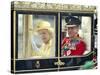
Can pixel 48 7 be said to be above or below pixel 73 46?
above

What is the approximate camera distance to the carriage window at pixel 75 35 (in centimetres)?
117

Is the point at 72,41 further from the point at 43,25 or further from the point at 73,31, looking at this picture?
the point at 43,25

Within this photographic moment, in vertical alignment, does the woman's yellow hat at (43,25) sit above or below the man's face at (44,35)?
above

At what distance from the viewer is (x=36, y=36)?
1.13 metres

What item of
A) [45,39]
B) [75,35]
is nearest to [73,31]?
[75,35]

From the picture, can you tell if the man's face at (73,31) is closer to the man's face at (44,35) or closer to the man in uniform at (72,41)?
the man in uniform at (72,41)

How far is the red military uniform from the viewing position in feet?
3.86

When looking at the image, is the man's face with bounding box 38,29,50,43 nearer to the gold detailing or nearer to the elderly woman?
the elderly woman

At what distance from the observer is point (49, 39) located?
1153mm

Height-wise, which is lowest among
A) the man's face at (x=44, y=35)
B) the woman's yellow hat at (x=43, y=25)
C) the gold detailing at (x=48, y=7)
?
the man's face at (x=44, y=35)

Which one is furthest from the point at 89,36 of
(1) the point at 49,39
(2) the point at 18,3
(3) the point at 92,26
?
(2) the point at 18,3

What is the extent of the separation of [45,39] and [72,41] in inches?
5.7

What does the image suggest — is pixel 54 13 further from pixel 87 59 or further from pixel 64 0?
pixel 87 59

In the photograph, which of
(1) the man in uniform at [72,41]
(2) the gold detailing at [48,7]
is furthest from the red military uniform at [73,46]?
(2) the gold detailing at [48,7]
